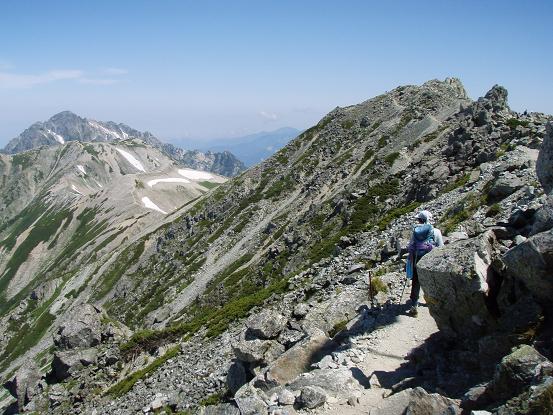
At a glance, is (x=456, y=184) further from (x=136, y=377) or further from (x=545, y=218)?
(x=136, y=377)

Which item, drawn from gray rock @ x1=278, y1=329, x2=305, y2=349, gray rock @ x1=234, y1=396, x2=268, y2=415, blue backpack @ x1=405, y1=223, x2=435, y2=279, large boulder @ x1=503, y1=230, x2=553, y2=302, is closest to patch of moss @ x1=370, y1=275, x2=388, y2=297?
gray rock @ x1=278, y1=329, x2=305, y2=349

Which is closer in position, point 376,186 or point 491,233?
point 491,233

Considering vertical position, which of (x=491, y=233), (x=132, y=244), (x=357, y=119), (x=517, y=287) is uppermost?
(x=357, y=119)

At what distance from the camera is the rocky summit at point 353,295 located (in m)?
13.5

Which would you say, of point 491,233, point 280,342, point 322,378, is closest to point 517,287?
point 491,233

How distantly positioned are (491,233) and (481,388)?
6657 mm

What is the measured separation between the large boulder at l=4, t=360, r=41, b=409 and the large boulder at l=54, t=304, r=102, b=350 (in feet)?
13.3

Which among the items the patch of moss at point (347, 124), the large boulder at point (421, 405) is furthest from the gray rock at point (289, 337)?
the patch of moss at point (347, 124)

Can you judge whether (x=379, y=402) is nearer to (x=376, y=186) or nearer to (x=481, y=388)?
(x=481, y=388)

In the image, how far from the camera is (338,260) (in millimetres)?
36500

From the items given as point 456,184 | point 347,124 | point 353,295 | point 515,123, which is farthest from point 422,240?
point 347,124

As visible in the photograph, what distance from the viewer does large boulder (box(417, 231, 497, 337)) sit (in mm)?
14109

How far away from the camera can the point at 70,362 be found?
44.8 meters

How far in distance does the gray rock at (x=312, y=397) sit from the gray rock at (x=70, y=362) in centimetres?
3655
